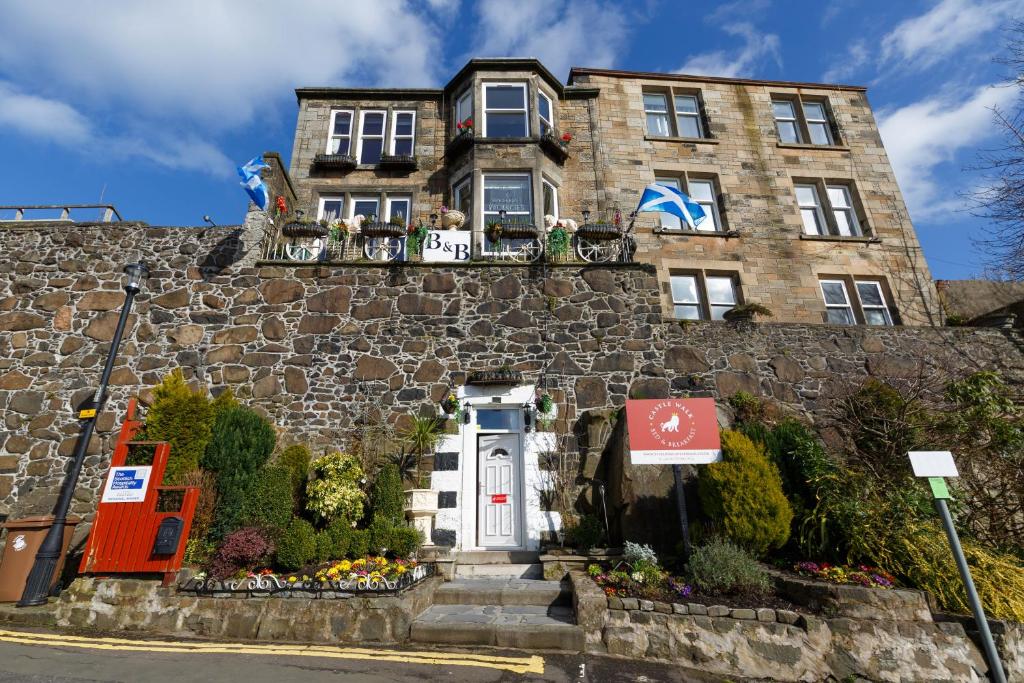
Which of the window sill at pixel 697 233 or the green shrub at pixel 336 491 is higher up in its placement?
the window sill at pixel 697 233

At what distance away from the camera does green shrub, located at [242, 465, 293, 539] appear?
7.08 meters

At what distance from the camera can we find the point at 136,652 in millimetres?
5035

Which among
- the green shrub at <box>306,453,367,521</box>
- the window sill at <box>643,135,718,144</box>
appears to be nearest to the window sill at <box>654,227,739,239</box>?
the window sill at <box>643,135,718,144</box>

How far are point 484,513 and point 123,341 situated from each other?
332 inches

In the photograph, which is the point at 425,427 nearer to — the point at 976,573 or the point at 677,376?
the point at 677,376

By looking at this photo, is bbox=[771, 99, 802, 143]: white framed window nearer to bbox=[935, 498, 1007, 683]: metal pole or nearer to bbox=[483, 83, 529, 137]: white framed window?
bbox=[483, 83, 529, 137]: white framed window

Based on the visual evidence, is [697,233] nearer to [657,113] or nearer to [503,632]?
[657,113]

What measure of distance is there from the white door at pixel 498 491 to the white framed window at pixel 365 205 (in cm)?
791

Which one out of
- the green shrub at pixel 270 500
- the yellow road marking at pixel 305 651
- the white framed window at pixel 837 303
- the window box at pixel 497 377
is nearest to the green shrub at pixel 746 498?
the yellow road marking at pixel 305 651

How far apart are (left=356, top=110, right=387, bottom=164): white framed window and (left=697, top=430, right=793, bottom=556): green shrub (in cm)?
1243

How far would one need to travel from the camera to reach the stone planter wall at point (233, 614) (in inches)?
216

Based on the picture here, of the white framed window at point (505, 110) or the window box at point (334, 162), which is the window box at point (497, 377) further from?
the window box at point (334, 162)

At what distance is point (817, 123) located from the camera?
1580 centimetres

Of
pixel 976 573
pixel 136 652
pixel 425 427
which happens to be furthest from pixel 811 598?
pixel 136 652
